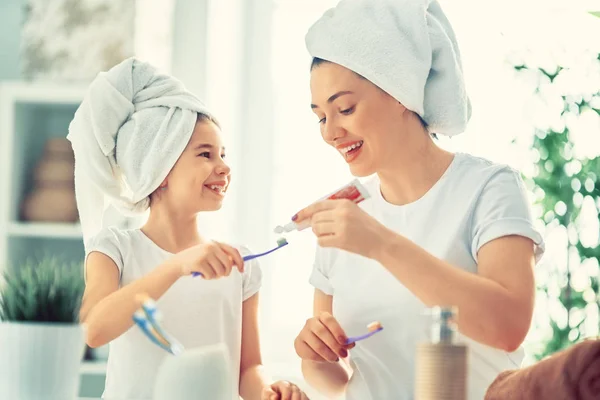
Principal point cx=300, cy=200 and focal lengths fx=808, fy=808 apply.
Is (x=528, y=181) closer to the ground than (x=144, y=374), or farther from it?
farther from it

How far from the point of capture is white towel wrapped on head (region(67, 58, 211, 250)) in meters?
1.11

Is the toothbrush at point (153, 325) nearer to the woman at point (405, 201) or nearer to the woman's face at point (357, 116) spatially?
the woman at point (405, 201)

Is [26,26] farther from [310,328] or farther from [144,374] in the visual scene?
[310,328]

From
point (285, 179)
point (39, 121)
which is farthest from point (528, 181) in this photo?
point (39, 121)

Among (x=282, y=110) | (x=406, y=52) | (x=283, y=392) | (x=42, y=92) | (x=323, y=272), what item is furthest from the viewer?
(x=282, y=110)

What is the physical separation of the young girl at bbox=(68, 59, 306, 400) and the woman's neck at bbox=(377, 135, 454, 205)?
23 centimetres

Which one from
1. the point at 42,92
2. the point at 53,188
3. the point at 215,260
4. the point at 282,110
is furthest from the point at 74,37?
the point at 215,260

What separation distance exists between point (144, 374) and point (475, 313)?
44 centimetres

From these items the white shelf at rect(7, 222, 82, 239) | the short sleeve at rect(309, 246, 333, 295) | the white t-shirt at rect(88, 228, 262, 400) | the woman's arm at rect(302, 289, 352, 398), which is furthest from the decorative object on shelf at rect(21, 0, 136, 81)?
the woman's arm at rect(302, 289, 352, 398)

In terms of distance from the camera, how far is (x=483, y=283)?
2.98 feet

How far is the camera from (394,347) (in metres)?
1.00

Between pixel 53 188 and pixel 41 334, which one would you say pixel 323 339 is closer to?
pixel 41 334

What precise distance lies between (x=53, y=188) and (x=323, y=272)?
887 mm

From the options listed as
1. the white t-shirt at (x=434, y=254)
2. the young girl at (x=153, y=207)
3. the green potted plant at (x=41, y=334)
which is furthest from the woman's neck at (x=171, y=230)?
the green potted plant at (x=41, y=334)
